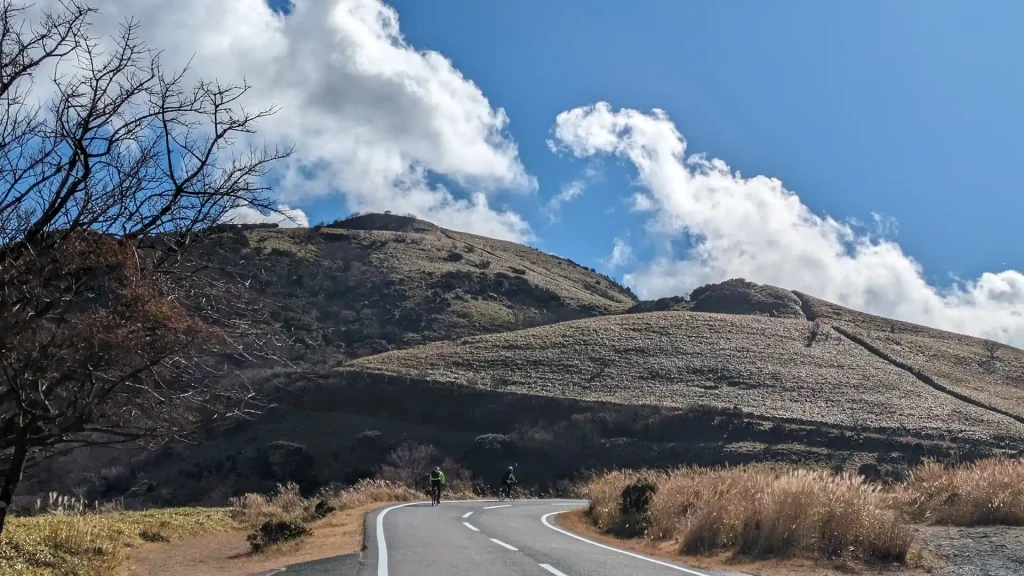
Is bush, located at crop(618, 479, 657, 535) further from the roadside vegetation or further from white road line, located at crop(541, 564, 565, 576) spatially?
white road line, located at crop(541, 564, 565, 576)

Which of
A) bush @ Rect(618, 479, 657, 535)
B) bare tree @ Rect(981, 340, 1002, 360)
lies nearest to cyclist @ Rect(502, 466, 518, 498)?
bush @ Rect(618, 479, 657, 535)

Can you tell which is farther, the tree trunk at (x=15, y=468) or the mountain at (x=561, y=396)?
the mountain at (x=561, y=396)

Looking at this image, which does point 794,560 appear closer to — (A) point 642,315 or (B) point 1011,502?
(B) point 1011,502

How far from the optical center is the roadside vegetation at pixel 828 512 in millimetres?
12281

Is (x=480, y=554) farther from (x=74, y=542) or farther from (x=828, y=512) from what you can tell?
(x=74, y=542)

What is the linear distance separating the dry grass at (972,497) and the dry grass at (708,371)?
28266 millimetres

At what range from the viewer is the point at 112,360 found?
305 inches

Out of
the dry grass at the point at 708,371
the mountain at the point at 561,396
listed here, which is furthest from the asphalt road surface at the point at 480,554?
the dry grass at the point at 708,371

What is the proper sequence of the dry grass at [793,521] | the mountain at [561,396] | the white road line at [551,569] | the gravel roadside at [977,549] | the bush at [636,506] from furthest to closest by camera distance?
the mountain at [561,396]
the bush at [636,506]
the dry grass at [793,521]
the white road line at [551,569]
the gravel roadside at [977,549]

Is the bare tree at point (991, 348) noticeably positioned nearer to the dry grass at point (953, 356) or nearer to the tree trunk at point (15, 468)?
the dry grass at point (953, 356)

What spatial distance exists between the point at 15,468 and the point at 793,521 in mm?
10471

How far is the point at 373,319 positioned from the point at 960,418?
44328mm

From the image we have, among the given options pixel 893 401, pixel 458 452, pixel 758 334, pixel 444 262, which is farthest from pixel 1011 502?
pixel 444 262

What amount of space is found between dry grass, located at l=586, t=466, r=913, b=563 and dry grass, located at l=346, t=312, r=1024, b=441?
30.0 metres
